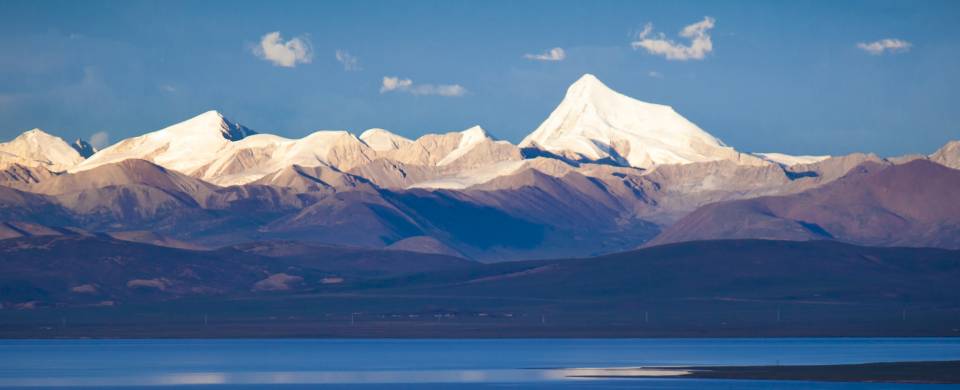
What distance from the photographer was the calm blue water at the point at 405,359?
101375mm

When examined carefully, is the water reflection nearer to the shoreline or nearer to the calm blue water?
the calm blue water

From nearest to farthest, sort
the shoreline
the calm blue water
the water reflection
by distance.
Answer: the shoreline < the calm blue water < the water reflection

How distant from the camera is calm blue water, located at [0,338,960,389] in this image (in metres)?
101

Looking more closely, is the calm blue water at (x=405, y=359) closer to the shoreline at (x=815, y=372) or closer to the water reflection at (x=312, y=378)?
the water reflection at (x=312, y=378)

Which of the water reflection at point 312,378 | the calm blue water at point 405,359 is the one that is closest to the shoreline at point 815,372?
the water reflection at point 312,378

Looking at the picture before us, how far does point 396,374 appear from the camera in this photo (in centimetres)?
10950

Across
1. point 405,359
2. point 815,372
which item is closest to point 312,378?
point 405,359

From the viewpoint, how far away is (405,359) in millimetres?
128625

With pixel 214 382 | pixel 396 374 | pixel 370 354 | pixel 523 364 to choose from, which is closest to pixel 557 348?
pixel 370 354

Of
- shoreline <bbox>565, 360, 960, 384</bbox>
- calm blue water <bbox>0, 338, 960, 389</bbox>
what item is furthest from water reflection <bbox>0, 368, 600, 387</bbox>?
shoreline <bbox>565, 360, 960, 384</bbox>

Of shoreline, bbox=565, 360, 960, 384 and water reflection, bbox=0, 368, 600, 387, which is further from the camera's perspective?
water reflection, bbox=0, 368, 600, 387

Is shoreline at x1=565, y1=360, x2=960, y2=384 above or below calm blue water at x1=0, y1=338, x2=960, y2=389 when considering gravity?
below

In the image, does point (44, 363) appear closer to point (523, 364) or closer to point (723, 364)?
point (523, 364)

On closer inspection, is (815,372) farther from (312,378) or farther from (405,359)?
(405,359)
